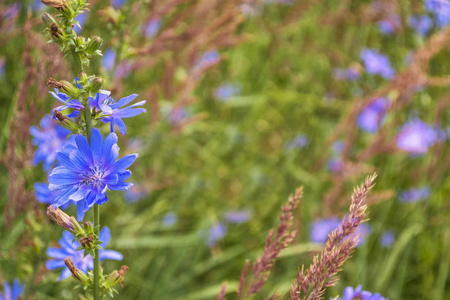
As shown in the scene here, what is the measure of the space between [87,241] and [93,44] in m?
0.42

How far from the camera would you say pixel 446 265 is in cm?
271

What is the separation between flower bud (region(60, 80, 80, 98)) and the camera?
3.33 ft

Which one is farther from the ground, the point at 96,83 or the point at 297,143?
the point at 297,143

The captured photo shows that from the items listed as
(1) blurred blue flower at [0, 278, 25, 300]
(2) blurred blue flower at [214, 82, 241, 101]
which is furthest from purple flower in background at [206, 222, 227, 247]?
(1) blurred blue flower at [0, 278, 25, 300]

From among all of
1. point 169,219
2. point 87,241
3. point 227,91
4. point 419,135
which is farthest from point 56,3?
point 227,91

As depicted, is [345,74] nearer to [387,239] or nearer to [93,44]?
[387,239]

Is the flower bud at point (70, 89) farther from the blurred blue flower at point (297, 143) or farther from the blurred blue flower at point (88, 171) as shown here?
the blurred blue flower at point (297, 143)

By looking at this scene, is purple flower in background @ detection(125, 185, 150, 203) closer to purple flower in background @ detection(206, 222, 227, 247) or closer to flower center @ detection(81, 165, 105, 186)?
purple flower in background @ detection(206, 222, 227, 247)

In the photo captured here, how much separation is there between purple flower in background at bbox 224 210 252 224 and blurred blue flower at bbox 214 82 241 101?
109cm

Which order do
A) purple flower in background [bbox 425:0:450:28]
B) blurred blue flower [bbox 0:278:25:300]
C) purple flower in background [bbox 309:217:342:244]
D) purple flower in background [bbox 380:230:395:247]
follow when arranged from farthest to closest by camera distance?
1. purple flower in background [bbox 380:230:395:247]
2. purple flower in background [bbox 309:217:342:244]
3. purple flower in background [bbox 425:0:450:28]
4. blurred blue flower [bbox 0:278:25:300]

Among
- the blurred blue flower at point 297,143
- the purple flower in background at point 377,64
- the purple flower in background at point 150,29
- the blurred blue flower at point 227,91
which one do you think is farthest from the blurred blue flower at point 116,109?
the blurred blue flower at point 227,91

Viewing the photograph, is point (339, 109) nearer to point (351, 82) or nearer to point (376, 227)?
point (351, 82)

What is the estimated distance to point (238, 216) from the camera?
3635 millimetres

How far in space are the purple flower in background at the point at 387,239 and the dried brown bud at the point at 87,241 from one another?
8.22 feet
